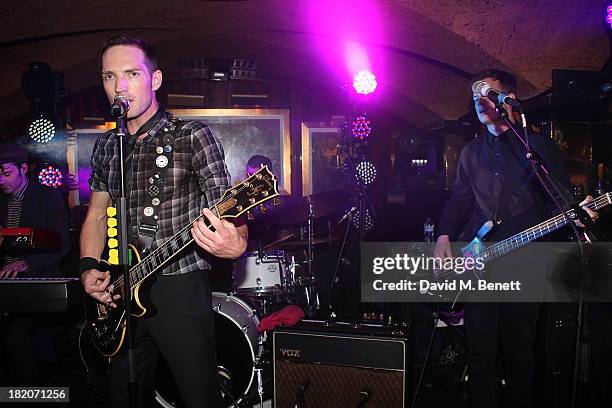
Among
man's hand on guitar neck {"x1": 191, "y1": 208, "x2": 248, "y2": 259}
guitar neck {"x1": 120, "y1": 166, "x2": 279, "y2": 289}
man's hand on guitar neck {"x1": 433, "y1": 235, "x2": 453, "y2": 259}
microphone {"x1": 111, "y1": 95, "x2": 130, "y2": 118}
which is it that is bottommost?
man's hand on guitar neck {"x1": 433, "y1": 235, "x2": 453, "y2": 259}

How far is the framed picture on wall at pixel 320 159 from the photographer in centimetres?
777

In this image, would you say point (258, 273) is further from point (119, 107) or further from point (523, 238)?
point (119, 107)

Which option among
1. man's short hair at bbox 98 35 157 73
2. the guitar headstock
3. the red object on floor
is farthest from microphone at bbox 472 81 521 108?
the red object on floor

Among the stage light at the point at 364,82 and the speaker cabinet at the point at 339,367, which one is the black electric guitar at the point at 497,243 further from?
the stage light at the point at 364,82

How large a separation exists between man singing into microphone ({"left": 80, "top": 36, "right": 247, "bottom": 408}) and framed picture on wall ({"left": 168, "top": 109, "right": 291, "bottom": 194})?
16.2 ft

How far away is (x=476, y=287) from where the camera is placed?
3418mm

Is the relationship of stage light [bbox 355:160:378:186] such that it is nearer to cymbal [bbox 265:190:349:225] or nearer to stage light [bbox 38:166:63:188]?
cymbal [bbox 265:190:349:225]

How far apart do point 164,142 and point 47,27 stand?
349 cm

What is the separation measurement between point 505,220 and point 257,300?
2494mm

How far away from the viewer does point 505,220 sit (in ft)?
11.1

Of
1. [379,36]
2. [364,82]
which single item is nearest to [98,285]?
[379,36]

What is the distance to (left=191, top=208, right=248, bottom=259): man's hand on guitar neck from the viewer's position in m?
2.18

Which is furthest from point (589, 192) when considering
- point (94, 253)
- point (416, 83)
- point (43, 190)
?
point (43, 190)

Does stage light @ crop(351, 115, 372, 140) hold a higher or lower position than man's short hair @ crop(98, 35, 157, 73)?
higher
